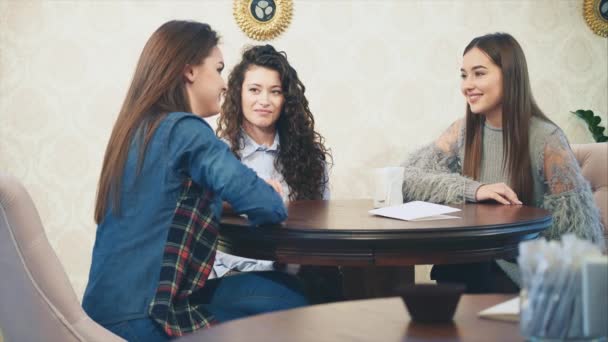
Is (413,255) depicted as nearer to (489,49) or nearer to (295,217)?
(295,217)

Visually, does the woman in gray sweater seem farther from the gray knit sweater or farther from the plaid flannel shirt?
the plaid flannel shirt

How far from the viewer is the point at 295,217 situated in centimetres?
198

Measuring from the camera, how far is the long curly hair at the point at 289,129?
2.85 m

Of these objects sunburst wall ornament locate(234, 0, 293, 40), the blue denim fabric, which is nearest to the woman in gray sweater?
the blue denim fabric

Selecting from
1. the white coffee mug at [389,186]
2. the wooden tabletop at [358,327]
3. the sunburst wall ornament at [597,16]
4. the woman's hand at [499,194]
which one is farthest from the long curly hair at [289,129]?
the sunburst wall ornament at [597,16]

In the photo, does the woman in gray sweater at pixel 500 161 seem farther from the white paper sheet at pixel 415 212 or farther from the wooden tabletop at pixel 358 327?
the wooden tabletop at pixel 358 327

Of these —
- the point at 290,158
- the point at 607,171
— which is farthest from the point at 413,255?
the point at 607,171

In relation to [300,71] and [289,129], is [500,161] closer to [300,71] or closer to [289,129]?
[289,129]

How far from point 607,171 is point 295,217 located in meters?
1.86

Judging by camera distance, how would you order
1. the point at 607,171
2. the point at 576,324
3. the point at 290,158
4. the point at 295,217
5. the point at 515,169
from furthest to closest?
the point at 607,171
the point at 290,158
the point at 515,169
the point at 295,217
the point at 576,324

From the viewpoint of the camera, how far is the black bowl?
3.04ft

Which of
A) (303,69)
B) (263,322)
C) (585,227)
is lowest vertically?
(585,227)

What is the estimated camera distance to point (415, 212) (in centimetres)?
197

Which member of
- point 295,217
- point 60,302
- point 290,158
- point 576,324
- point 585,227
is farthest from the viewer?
point 290,158
